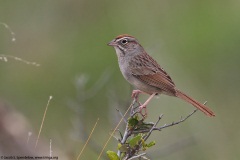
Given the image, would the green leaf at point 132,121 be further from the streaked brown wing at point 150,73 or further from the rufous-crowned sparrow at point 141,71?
the streaked brown wing at point 150,73

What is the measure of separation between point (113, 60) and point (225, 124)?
3329 millimetres

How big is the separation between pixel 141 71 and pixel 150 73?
10 cm

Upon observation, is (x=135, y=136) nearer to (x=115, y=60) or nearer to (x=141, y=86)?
(x=141, y=86)

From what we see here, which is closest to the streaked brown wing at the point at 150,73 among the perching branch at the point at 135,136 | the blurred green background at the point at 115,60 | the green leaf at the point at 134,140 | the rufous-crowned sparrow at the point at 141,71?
the rufous-crowned sparrow at the point at 141,71

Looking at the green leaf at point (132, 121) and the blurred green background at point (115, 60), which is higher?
the blurred green background at point (115, 60)

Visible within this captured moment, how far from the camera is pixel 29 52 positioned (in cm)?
1502

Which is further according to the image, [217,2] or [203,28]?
[217,2]

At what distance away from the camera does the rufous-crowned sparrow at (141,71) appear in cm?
802

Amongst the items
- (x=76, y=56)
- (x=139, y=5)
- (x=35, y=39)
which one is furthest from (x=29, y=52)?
(x=139, y=5)

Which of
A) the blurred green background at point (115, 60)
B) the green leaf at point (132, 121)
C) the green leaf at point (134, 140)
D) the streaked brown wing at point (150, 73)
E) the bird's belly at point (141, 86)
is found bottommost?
the green leaf at point (134, 140)

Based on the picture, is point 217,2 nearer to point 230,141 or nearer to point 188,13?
point 188,13

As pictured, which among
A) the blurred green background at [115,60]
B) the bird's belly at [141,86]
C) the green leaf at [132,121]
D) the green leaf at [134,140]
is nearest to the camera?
the green leaf at [134,140]

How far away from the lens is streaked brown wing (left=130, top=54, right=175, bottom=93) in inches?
317

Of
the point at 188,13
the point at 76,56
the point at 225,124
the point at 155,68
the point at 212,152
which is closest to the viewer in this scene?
the point at 155,68
